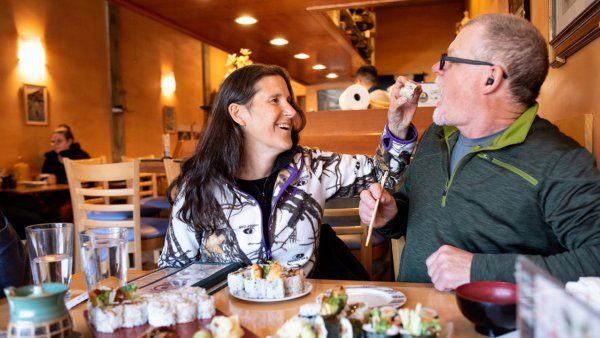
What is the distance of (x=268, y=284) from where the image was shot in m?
1.06

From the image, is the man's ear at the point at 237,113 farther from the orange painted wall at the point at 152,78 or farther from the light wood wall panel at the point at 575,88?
the orange painted wall at the point at 152,78

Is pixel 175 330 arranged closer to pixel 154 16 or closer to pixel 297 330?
pixel 297 330

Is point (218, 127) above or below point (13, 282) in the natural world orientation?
above

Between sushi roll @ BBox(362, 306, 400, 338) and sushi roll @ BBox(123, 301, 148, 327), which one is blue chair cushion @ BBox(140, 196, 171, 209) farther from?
sushi roll @ BBox(362, 306, 400, 338)

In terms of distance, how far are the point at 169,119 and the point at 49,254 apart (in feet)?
30.7

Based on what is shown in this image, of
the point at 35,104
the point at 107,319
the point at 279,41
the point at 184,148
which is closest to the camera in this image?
the point at 107,319

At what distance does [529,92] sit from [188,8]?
3.65 m

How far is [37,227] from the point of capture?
3.55ft

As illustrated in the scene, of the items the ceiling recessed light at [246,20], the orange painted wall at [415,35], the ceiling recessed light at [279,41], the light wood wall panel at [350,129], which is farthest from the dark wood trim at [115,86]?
the light wood wall panel at [350,129]

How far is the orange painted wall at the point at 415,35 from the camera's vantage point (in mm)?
9547

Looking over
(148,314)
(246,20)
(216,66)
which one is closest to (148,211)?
(246,20)

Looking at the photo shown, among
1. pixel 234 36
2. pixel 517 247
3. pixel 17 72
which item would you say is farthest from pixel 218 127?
pixel 17 72

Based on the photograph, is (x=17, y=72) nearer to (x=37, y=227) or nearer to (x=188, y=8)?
(x=188, y=8)

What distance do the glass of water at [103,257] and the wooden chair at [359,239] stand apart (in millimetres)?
1457
